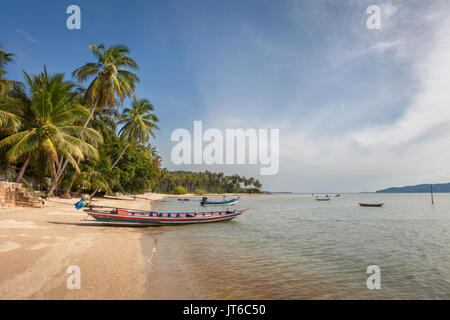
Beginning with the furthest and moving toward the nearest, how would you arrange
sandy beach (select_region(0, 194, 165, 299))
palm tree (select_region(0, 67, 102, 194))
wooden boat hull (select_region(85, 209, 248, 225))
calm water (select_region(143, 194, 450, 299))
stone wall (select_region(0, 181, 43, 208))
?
palm tree (select_region(0, 67, 102, 194)) → stone wall (select_region(0, 181, 43, 208)) → wooden boat hull (select_region(85, 209, 248, 225)) → calm water (select_region(143, 194, 450, 299)) → sandy beach (select_region(0, 194, 165, 299))

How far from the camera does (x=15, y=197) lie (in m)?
16.5

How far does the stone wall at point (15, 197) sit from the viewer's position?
15.5 m

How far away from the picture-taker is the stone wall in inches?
611

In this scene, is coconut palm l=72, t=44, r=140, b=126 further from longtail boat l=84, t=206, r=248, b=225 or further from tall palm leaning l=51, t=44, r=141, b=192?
longtail boat l=84, t=206, r=248, b=225

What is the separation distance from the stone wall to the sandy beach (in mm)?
6019

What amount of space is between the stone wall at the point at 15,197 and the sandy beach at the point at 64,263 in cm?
602

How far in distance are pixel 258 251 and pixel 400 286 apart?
5226 mm

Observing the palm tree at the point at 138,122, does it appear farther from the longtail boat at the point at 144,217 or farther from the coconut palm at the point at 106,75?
the longtail boat at the point at 144,217

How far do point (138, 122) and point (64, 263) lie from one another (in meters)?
29.7

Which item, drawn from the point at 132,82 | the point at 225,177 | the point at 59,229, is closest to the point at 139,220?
the point at 59,229

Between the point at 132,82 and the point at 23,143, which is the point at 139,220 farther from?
the point at 132,82

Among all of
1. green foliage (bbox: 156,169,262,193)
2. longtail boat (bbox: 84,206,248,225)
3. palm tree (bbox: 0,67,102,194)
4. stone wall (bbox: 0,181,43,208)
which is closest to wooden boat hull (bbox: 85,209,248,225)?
longtail boat (bbox: 84,206,248,225)

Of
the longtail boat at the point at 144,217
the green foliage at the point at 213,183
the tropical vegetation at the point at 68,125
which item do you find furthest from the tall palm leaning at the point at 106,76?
the green foliage at the point at 213,183

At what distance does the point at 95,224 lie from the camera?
46.3 ft
